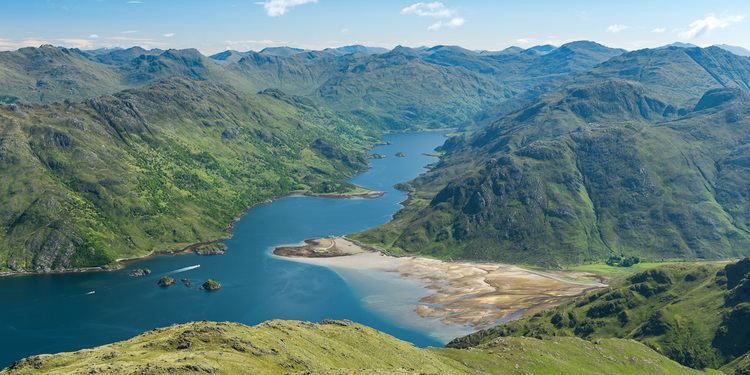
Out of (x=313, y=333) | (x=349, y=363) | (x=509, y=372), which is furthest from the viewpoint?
(x=509, y=372)

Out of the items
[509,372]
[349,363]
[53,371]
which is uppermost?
[53,371]

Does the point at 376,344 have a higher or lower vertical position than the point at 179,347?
lower

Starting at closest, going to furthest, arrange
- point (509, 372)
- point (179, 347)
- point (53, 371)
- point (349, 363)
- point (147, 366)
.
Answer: point (147, 366) → point (53, 371) → point (179, 347) → point (349, 363) → point (509, 372)

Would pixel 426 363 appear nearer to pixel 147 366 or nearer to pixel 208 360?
pixel 208 360

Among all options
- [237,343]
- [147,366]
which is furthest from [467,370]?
[147,366]

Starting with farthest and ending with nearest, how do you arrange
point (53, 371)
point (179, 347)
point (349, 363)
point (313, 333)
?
1. point (313, 333)
2. point (349, 363)
3. point (179, 347)
4. point (53, 371)

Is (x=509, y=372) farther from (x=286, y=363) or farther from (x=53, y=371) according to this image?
(x=53, y=371)

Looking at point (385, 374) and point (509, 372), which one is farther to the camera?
point (509, 372)

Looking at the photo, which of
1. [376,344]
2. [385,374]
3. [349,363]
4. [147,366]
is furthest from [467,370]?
[147,366]

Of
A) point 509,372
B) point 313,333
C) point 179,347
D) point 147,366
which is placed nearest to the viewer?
point 147,366
